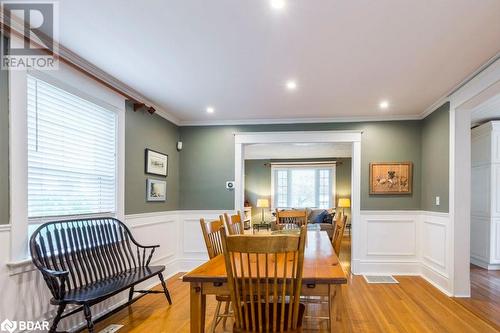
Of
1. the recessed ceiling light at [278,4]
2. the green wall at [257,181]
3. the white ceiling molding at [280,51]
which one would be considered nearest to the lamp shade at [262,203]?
the green wall at [257,181]

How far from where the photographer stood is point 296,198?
10.0 meters

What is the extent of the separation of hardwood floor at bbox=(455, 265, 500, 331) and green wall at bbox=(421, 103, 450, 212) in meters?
1.05

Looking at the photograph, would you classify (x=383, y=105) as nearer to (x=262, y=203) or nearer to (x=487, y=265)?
(x=487, y=265)

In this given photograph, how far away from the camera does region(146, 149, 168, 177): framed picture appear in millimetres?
4291

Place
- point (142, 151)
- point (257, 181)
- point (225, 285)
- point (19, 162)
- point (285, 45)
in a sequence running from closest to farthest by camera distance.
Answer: point (225, 285) → point (19, 162) → point (285, 45) → point (142, 151) → point (257, 181)

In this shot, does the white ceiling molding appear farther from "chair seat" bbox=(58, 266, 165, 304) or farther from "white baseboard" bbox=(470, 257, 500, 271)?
"white baseboard" bbox=(470, 257, 500, 271)

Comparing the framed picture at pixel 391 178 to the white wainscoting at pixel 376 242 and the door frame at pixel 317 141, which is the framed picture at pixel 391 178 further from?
the white wainscoting at pixel 376 242

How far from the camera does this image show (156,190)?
4.50 meters

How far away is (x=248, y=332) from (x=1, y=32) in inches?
99.5

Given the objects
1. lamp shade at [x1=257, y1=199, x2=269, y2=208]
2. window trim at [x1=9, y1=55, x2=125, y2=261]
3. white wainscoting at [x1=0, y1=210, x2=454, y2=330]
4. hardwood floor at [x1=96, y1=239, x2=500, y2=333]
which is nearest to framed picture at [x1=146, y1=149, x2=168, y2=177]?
white wainscoting at [x1=0, y1=210, x2=454, y2=330]

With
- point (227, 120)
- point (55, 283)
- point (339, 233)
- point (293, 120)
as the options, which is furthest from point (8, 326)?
point (293, 120)

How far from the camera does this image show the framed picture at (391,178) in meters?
4.95

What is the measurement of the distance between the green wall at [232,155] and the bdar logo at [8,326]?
10.3ft

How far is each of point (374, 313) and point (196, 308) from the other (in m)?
2.21
